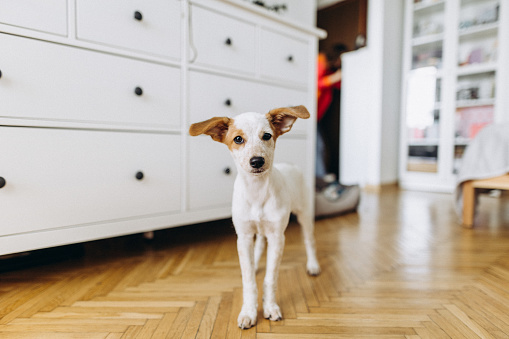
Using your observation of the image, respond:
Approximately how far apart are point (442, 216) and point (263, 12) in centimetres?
217

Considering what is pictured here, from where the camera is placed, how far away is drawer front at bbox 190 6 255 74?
1.67m

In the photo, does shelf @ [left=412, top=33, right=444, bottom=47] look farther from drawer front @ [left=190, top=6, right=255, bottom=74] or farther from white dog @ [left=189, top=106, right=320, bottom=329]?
white dog @ [left=189, top=106, right=320, bottom=329]

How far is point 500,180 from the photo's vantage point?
2.09 metres

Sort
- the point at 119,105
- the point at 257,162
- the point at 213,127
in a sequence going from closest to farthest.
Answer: the point at 257,162 → the point at 213,127 → the point at 119,105

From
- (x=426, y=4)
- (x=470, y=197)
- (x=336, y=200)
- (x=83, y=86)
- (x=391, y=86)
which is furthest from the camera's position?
(x=391, y=86)

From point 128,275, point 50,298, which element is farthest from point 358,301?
point 50,298

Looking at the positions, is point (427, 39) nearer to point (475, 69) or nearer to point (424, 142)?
point (475, 69)

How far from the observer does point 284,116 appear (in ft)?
3.45

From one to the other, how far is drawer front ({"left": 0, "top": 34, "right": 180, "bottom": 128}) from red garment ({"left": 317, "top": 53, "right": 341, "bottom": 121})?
3.05 m

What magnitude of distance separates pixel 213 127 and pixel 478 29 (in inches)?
172

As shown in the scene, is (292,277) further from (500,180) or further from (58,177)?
(500,180)

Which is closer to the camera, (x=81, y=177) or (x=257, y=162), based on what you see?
(x=257, y=162)

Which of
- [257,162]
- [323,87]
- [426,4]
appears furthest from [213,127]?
[426,4]

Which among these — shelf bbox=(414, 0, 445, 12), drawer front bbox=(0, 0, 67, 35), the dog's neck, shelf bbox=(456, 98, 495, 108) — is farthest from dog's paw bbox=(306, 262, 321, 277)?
shelf bbox=(414, 0, 445, 12)
